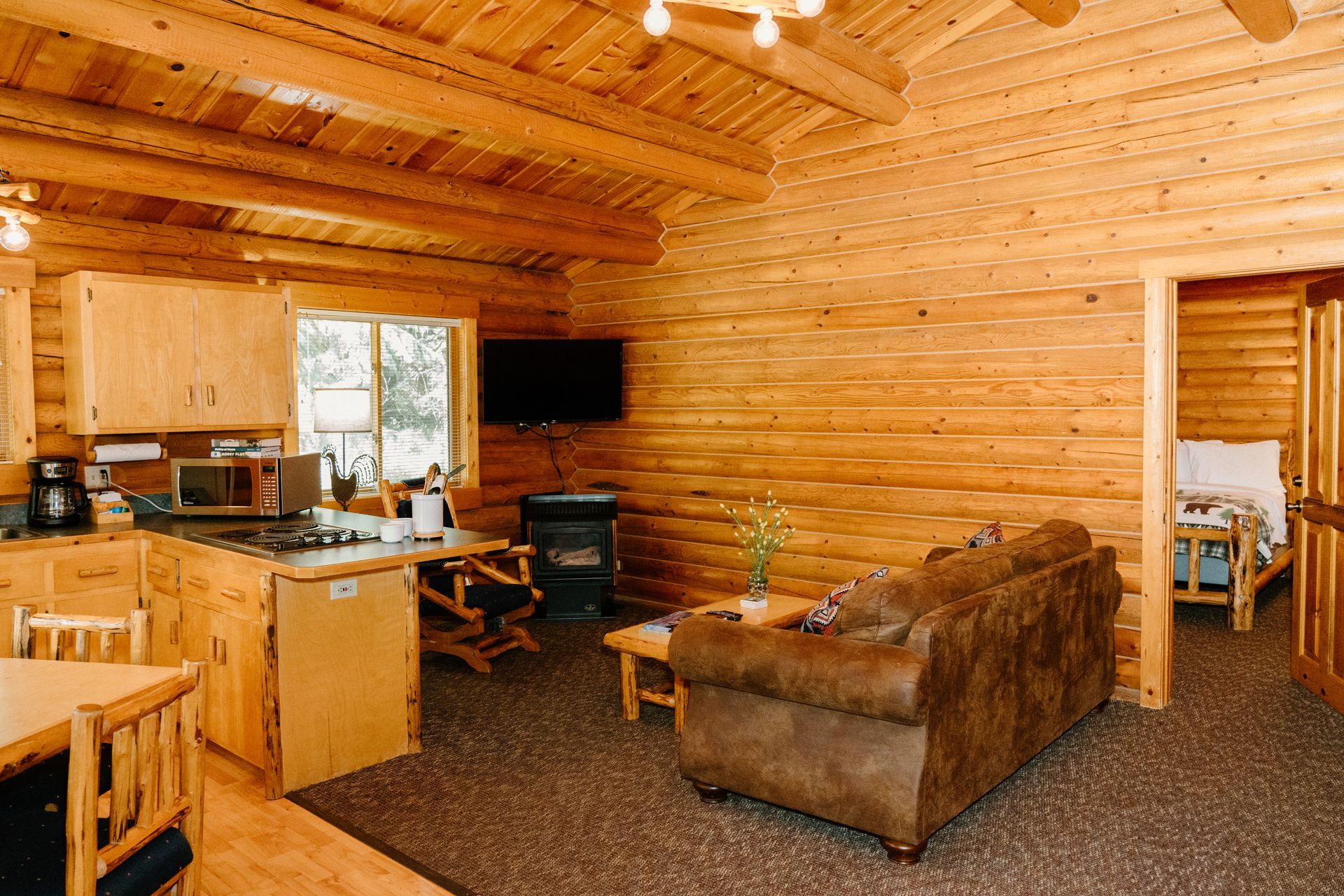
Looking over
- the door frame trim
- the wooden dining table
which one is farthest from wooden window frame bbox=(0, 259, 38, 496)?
the door frame trim

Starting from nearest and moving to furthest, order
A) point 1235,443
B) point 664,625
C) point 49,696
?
point 49,696, point 664,625, point 1235,443

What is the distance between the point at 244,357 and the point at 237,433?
556 mm

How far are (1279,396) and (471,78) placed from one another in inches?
274

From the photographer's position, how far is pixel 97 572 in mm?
4051

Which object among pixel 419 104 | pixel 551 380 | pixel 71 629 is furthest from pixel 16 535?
pixel 551 380

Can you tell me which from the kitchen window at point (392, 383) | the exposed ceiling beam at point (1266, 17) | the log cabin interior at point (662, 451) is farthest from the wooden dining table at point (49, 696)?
the exposed ceiling beam at point (1266, 17)

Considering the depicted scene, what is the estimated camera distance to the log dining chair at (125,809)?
1597mm

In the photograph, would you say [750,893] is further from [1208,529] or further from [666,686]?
[1208,529]

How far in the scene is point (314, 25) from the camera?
323cm

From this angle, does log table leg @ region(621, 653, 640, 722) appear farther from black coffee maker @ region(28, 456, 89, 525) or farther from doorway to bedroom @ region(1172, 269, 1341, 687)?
doorway to bedroom @ region(1172, 269, 1341, 687)

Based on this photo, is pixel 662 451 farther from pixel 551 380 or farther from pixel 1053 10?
pixel 1053 10

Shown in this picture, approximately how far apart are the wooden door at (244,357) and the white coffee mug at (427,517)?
5.17 feet

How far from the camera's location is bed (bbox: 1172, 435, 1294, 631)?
5.75 m

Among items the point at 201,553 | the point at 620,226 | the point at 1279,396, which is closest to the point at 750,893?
the point at 201,553
